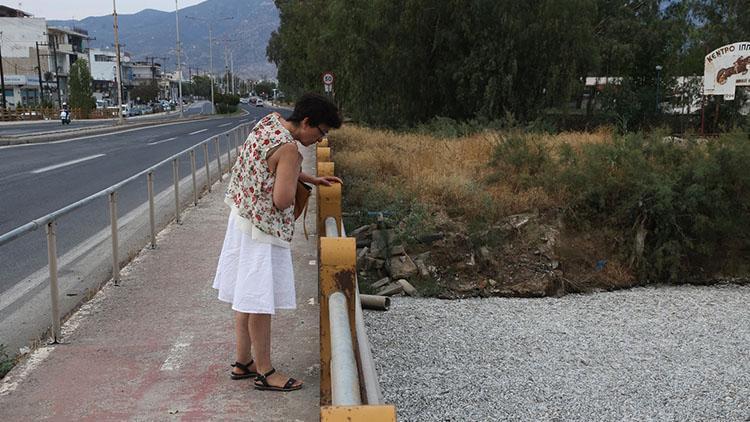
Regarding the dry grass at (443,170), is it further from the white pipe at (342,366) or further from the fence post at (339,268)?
the white pipe at (342,366)

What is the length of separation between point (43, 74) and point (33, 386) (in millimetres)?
102962

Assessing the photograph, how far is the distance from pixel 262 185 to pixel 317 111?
509mm

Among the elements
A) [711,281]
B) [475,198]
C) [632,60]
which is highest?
[632,60]

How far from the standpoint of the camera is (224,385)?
14.3ft

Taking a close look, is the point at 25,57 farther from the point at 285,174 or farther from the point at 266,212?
the point at 285,174

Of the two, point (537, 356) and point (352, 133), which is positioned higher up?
point (352, 133)

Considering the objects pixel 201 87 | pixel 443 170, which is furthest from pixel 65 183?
pixel 201 87

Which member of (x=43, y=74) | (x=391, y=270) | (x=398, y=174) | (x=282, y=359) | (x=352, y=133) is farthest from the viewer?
(x=43, y=74)

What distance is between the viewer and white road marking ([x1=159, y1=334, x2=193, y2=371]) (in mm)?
4680

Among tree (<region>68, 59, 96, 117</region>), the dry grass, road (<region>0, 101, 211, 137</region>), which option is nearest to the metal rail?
the dry grass

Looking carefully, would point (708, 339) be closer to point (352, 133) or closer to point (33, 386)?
point (33, 386)

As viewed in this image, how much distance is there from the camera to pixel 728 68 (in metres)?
26.2

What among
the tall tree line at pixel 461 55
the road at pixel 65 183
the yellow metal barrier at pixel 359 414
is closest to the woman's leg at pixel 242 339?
the road at pixel 65 183

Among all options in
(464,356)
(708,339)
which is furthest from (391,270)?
(708,339)
